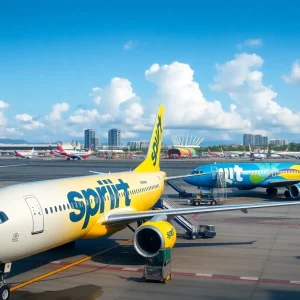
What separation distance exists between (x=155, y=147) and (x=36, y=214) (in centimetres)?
1437

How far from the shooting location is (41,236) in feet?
50.3

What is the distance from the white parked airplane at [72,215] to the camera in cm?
1428

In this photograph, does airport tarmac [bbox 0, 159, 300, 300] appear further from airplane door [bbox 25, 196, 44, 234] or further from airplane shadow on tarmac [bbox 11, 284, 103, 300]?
airplane door [bbox 25, 196, 44, 234]

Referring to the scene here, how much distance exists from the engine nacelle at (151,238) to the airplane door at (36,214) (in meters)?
4.17

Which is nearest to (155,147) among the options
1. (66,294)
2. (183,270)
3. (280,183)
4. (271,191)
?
(183,270)

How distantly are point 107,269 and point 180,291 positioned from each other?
4007mm

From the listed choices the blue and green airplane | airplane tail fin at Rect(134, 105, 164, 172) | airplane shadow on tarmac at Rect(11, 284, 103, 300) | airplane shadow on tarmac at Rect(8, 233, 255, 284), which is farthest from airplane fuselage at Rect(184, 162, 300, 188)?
airplane shadow on tarmac at Rect(11, 284, 103, 300)

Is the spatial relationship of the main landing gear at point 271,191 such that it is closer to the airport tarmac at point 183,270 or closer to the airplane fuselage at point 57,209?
the airport tarmac at point 183,270

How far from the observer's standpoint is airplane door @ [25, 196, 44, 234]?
14.9 metres

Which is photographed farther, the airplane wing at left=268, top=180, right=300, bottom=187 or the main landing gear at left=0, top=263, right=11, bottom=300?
the airplane wing at left=268, top=180, right=300, bottom=187

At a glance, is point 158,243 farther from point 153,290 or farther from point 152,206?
point 152,206

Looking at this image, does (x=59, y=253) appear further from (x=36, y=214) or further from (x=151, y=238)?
(x=36, y=214)

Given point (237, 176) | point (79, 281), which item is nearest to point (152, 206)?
point (79, 281)

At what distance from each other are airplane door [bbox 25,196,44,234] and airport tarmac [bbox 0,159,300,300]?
2183 mm
